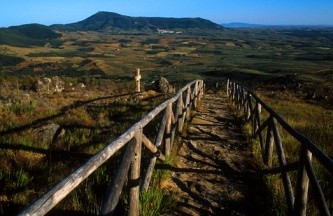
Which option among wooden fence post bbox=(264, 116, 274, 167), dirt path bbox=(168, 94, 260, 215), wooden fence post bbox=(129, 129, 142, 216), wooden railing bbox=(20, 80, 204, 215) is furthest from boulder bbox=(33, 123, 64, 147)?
wooden fence post bbox=(264, 116, 274, 167)

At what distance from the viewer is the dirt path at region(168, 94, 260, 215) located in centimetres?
515

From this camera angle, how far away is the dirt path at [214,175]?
5.15 metres

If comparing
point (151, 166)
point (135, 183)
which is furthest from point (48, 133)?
point (135, 183)

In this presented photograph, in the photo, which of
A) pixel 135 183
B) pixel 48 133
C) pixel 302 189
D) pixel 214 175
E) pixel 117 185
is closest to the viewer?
pixel 117 185

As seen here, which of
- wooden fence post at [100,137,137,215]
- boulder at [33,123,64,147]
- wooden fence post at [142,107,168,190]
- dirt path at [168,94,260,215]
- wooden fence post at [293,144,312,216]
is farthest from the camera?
boulder at [33,123,64,147]

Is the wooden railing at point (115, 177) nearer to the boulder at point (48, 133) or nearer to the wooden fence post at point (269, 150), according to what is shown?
the wooden fence post at point (269, 150)

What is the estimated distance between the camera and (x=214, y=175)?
6.43 meters

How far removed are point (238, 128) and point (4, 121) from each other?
Result: 21.5 feet

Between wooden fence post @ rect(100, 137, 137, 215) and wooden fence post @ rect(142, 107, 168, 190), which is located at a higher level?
wooden fence post @ rect(100, 137, 137, 215)

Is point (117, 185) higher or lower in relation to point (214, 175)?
higher

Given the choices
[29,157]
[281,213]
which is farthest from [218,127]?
[281,213]

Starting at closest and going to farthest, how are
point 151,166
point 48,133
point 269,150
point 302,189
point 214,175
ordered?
1. point 302,189
2. point 151,166
3. point 214,175
4. point 269,150
5. point 48,133

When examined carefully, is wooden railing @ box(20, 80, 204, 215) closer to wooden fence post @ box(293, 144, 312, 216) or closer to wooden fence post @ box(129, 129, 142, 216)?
wooden fence post @ box(129, 129, 142, 216)

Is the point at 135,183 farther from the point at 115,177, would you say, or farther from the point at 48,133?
the point at 48,133
